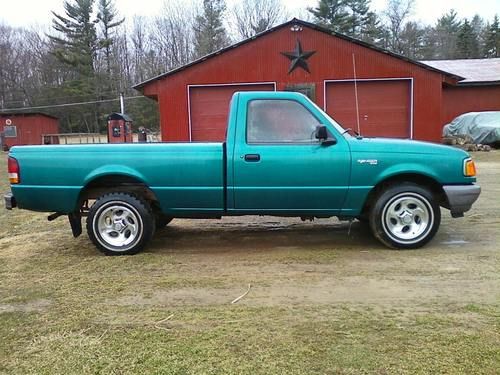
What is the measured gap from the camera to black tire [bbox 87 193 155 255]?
5.33 metres

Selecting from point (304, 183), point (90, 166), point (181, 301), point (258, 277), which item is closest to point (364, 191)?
point (304, 183)

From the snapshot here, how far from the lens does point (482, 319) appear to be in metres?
3.42

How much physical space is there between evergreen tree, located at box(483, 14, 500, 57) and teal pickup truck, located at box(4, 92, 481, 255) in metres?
63.2

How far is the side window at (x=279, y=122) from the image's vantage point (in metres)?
5.33

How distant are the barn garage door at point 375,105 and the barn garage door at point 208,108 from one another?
396 cm

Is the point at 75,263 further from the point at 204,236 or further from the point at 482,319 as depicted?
the point at 482,319

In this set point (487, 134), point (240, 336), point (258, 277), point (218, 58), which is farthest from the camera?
point (487, 134)

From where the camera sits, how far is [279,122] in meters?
5.38

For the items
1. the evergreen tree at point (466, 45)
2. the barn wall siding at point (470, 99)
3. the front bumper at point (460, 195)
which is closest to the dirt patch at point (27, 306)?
the front bumper at point (460, 195)

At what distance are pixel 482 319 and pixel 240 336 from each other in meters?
1.75

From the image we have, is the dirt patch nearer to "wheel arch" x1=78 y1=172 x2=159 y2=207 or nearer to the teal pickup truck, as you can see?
the teal pickup truck

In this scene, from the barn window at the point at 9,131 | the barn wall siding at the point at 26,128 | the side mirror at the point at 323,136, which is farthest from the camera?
the barn wall siding at the point at 26,128

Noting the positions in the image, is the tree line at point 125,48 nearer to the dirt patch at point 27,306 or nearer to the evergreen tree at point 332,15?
the evergreen tree at point 332,15

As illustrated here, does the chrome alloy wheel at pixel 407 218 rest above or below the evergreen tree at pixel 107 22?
below
